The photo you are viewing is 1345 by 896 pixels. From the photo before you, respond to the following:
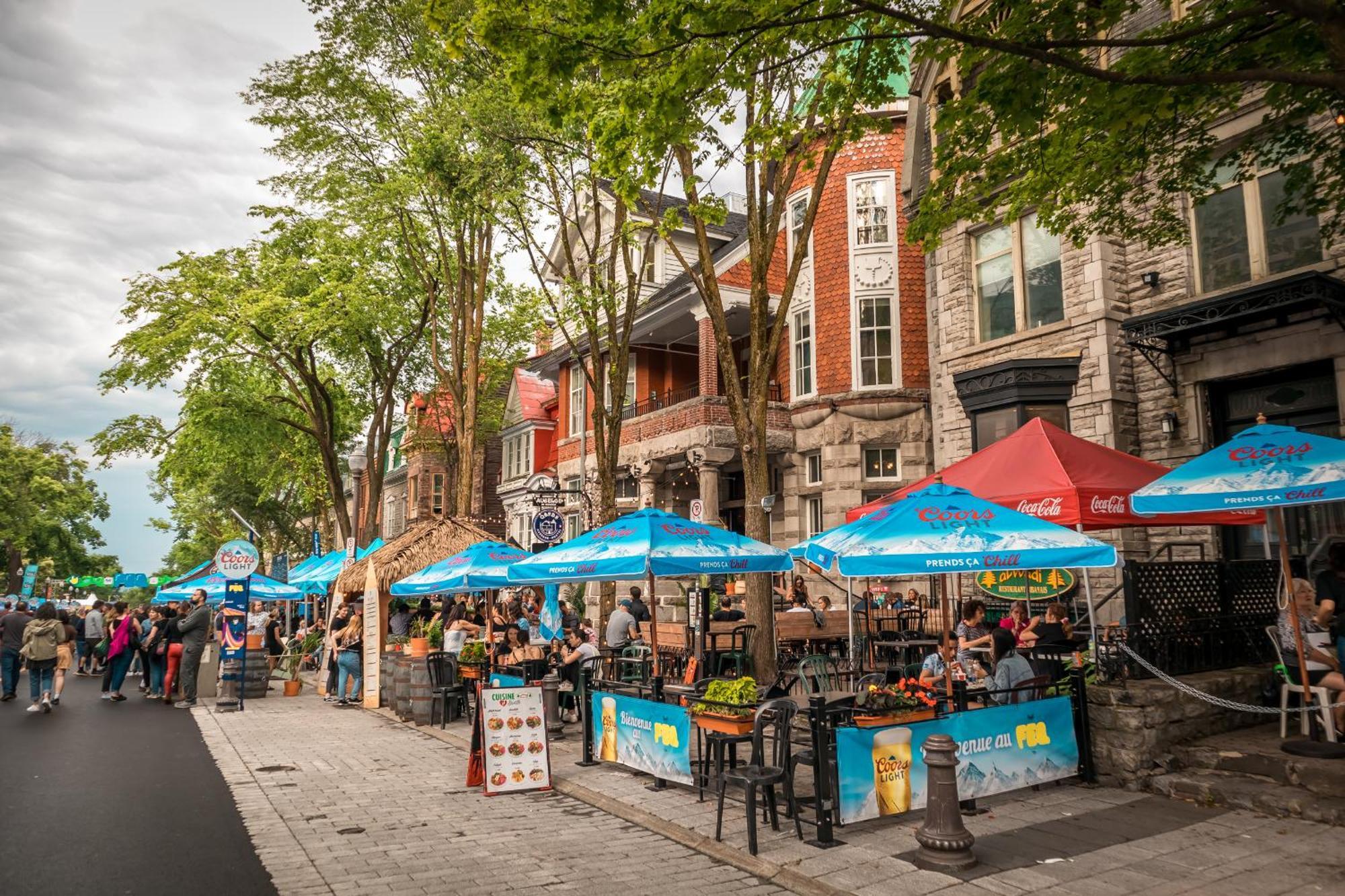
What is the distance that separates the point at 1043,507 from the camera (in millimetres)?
10109

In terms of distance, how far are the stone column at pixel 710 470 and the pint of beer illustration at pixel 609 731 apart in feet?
47.8

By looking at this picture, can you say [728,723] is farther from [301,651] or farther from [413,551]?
[301,651]

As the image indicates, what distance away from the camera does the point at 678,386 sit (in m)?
31.0

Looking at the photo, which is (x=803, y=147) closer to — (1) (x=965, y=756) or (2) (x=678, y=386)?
(1) (x=965, y=756)

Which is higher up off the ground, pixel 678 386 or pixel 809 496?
pixel 678 386

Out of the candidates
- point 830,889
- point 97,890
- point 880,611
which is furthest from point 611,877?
point 880,611

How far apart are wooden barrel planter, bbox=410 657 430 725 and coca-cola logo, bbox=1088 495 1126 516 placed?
10073 millimetres

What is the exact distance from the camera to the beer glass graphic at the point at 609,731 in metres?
9.33

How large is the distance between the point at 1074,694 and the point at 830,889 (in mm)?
4017

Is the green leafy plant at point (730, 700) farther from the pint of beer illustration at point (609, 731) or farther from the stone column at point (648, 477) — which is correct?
the stone column at point (648, 477)

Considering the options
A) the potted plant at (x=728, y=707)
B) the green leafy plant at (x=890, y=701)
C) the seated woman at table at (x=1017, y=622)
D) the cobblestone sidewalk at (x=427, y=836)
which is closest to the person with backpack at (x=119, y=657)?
the cobblestone sidewalk at (x=427, y=836)

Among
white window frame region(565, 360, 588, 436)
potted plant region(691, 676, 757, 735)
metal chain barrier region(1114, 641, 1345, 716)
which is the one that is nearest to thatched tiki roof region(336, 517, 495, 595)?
potted plant region(691, 676, 757, 735)

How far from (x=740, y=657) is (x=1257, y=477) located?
27.1 ft

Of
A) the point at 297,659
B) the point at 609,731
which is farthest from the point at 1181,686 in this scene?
the point at 297,659
